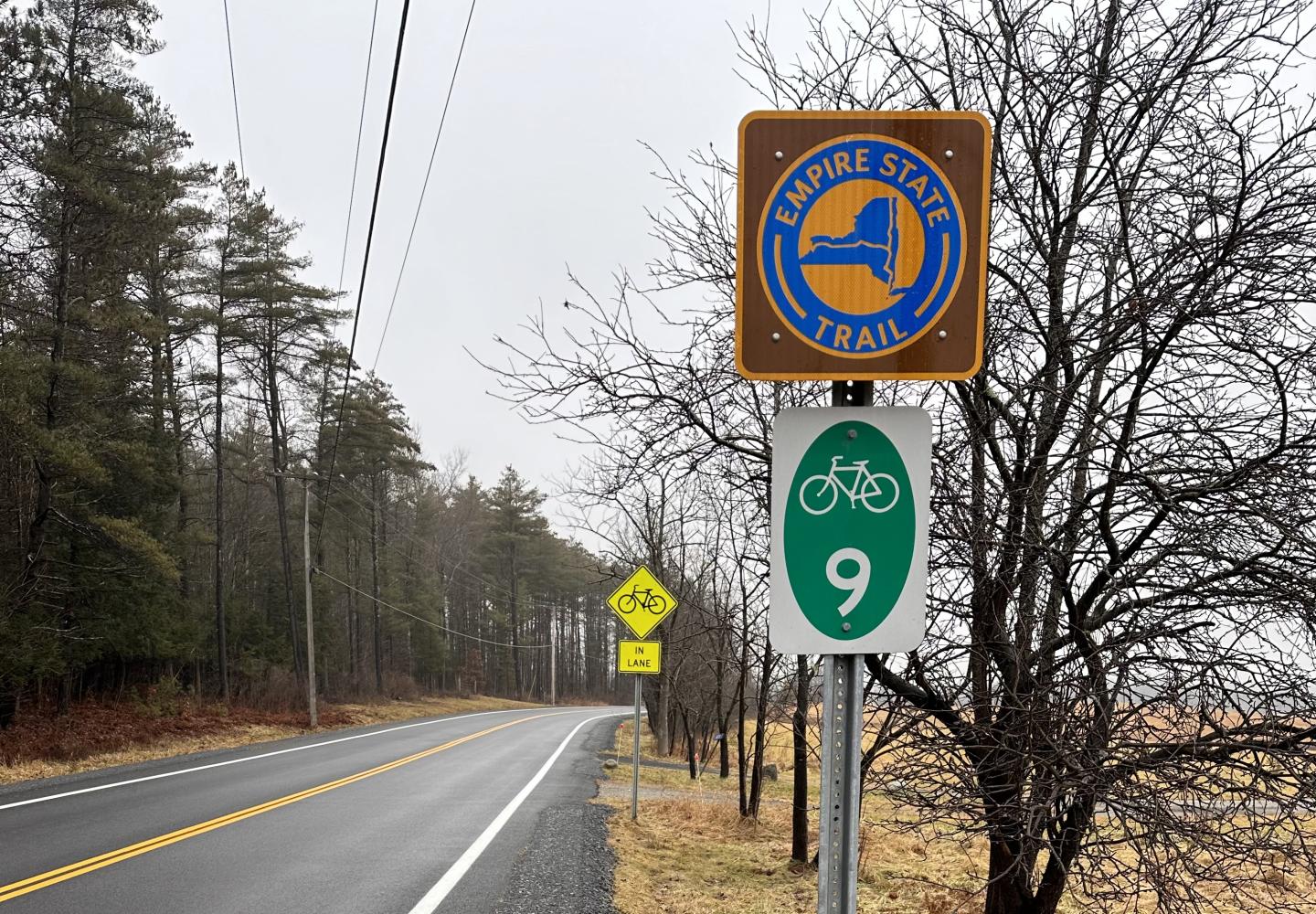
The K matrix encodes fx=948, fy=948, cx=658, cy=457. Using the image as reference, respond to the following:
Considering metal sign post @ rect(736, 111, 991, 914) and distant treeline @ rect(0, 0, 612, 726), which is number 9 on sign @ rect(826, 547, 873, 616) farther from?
distant treeline @ rect(0, 0, 612, 726)

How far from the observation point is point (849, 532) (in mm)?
2080

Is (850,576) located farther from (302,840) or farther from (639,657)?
(639,657)

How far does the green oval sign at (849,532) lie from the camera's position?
6.77 ft

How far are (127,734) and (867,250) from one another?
23.0m

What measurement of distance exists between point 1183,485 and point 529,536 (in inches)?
2438

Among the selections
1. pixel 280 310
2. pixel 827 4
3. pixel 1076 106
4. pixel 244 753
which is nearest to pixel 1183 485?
pixel 1076 106

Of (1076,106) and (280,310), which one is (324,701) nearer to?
(280,310)

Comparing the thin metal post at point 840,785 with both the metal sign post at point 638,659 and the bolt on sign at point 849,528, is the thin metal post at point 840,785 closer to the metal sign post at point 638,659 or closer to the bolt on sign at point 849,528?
the bolt on sign at point 849,528

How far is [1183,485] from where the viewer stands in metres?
4.39

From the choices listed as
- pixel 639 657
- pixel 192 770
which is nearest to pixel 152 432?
pixel 192 770

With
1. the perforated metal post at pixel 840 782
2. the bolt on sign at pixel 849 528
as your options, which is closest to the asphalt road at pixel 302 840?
the perforated metal post at pixel 840 782

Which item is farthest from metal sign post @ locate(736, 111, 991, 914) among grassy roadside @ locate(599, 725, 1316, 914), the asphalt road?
the asphalt road

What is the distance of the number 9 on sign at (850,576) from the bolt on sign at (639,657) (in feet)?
32.6

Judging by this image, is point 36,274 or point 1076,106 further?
point 36,274
